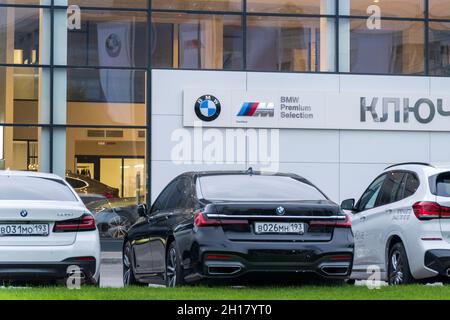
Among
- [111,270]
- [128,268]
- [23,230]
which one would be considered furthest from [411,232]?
[111,270]

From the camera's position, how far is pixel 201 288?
1108cm

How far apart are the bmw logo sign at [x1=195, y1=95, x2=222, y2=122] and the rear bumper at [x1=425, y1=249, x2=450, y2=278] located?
13.1 metres

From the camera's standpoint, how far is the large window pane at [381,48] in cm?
2622

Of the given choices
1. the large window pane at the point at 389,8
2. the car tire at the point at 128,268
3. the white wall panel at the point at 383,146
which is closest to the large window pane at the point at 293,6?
the large window pane at the point at 389,8

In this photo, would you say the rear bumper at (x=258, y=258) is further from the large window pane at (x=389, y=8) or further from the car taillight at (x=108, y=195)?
the large window pane at (x=389, y=8)

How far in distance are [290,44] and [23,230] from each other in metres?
15.6

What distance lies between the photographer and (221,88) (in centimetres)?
2538

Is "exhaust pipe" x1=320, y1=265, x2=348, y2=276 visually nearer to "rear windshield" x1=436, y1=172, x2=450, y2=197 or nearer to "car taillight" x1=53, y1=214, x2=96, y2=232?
"rear windshield" x1=436, y1=172, x2=450, y2=197

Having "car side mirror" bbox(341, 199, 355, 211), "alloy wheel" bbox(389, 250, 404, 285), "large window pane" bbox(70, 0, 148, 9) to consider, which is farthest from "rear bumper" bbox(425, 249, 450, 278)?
"large window pane" bbox(70, 0, 148, 9)

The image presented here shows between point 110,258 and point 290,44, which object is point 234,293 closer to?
point 110,258

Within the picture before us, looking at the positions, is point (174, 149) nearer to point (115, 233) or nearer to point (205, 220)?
point (115, 233)

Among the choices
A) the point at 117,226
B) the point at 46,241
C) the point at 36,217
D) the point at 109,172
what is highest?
the point at 109,172

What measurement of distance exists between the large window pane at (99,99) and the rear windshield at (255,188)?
13.0 meters

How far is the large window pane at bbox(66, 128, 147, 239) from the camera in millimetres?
24484
